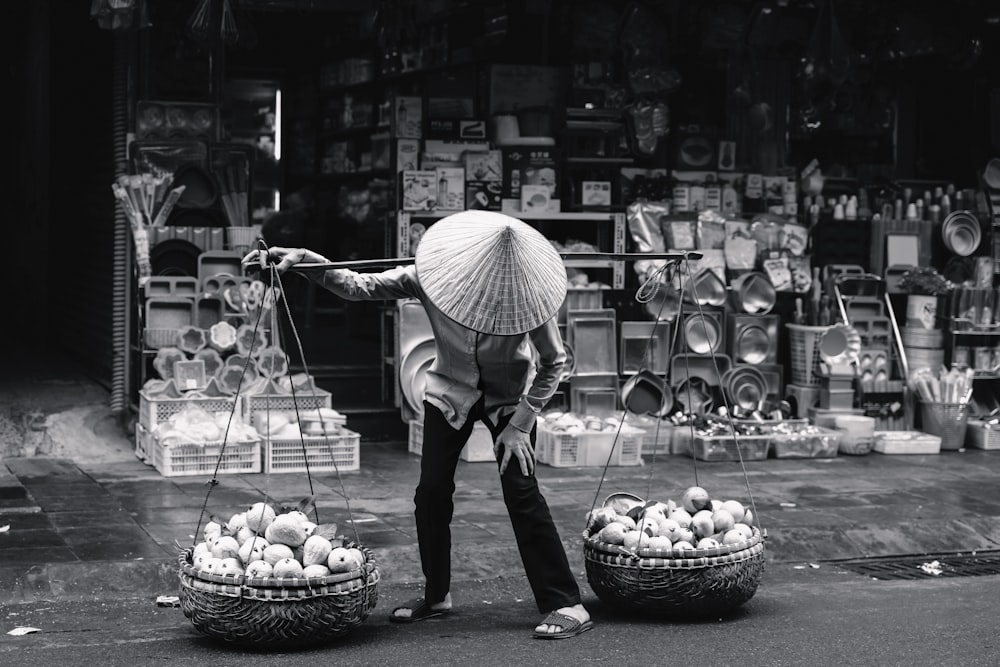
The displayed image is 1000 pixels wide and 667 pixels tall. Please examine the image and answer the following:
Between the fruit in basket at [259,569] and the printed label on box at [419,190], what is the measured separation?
526 cm

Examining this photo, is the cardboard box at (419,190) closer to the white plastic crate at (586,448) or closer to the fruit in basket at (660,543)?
the white plastic crate at (586,448)

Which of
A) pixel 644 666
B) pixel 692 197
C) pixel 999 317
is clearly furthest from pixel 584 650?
pixel 999 317

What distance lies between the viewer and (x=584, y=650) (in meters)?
5.49

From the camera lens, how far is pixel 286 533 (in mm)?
5512

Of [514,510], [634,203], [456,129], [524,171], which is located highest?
[456,129]

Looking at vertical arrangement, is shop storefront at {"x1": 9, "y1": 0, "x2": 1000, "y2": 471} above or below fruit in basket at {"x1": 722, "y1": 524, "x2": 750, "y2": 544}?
above

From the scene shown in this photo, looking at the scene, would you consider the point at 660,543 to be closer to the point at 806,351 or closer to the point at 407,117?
the point at 806,351

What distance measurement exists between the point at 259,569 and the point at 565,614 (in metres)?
1.28

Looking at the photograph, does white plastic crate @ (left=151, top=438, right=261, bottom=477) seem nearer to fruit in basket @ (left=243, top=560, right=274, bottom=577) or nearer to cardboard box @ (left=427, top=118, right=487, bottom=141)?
cardboard box @ (left=427, top=118, right=487, bottom=141)

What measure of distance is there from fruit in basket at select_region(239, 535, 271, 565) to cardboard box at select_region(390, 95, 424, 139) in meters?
5.60

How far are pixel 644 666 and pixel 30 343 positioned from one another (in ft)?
31.1

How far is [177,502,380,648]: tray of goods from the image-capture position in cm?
524

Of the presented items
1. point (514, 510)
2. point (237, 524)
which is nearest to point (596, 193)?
point (514, 510)

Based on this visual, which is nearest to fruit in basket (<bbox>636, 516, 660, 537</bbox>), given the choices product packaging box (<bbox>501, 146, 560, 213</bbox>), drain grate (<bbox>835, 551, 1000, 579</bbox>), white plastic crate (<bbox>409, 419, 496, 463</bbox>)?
drain grate (<bbox>835, 551, 1000, 579</bbox>)
